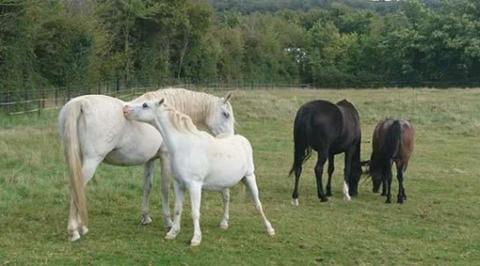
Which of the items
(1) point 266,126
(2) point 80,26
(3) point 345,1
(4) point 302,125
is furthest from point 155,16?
(3) point 345,1

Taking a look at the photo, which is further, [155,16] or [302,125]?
[155,16]

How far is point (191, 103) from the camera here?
8.31m

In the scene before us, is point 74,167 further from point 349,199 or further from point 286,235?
point 349,199

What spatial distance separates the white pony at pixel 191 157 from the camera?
7195 mm

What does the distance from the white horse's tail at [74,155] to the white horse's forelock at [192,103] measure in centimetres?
111

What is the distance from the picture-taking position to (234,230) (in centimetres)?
816

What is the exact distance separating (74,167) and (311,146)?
4.79 m

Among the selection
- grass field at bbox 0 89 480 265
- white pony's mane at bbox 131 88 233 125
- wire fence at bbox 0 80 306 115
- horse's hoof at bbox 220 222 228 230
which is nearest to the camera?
grass field at bbox 0 89 480 265

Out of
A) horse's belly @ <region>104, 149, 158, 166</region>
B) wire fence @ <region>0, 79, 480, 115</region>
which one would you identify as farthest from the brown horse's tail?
wire fence @ <region>0, 79, 480, 115</region>

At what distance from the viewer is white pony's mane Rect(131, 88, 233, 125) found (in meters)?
8.12

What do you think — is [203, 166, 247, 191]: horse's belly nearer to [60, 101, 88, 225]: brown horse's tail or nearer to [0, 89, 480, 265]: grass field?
[0, 89, 480, 265]: grass field

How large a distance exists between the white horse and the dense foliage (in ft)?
59.1

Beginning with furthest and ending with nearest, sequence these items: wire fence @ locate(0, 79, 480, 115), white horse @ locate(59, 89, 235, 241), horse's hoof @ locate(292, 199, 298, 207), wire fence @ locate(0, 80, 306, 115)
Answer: wire fence @ locate(0, 79, 480, 115)
wire fence @ locate(0, 80, 306, 115)
horse's hoof @ locate(292, 199, 298, 207)
white horse @ locate(59, 89, 235, 241)

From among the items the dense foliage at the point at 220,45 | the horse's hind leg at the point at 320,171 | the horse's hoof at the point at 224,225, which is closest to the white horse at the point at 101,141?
the horse's hoof at the point at 224,225
